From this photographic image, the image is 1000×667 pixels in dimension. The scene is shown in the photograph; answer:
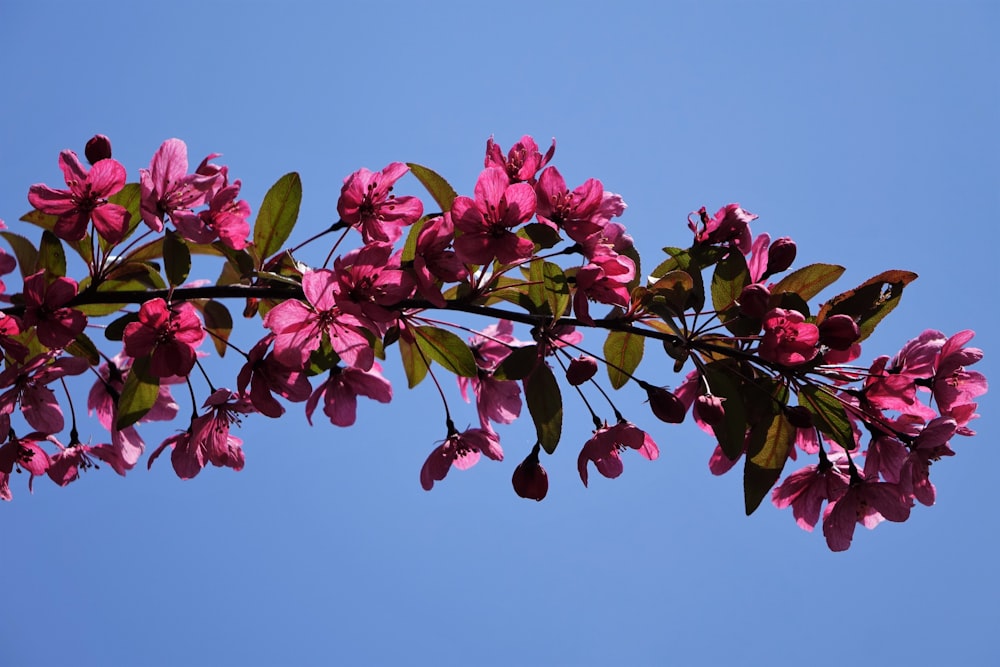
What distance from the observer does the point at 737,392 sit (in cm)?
200

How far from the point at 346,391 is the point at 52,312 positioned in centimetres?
81

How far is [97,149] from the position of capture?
6.82 feet

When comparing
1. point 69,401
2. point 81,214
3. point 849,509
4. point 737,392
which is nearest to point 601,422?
point 737,392

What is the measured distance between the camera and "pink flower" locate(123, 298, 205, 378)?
1.86 m

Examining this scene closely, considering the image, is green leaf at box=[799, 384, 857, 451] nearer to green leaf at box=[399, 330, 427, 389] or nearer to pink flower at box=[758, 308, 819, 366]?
pink flower at box=[758, 308, 819, 366]

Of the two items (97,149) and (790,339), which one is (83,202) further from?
(790,339)

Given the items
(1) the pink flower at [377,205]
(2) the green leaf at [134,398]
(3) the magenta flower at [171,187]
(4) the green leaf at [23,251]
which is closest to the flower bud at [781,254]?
(1) the pink flower at [377,205]

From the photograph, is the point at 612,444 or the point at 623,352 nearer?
the point at 612,444

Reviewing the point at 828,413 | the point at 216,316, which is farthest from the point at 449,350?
the point at 828,413

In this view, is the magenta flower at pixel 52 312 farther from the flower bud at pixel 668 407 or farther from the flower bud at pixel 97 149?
the flower bud at pixel 668 407

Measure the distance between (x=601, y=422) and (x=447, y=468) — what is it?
1.57 ft

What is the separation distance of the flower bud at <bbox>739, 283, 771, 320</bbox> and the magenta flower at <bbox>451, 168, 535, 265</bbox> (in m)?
0.50

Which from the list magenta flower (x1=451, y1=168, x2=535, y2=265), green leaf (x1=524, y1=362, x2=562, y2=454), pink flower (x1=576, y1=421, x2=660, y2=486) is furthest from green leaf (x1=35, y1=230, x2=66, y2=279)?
pink flower (x1=576, y1=421, x2=660, y2=486)

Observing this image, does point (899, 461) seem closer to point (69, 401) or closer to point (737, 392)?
point (737, 392)
